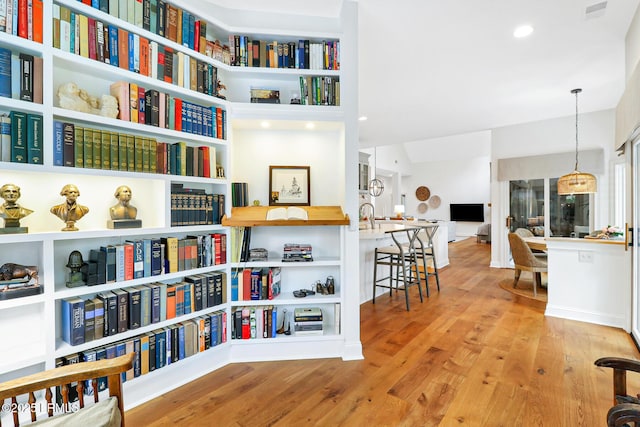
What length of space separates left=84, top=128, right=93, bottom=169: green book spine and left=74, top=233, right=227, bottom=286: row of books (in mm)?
513

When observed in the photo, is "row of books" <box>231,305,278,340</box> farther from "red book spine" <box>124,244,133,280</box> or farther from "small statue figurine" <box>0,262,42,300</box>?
"small statue figurine" <box>0,262,42,300</box>

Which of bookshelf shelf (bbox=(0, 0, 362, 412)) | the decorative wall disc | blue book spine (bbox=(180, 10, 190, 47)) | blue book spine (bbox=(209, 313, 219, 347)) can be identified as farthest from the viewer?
the decorative wall disc

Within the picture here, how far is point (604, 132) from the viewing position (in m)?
5.01

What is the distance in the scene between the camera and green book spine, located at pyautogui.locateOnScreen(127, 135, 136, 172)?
6.40 feet

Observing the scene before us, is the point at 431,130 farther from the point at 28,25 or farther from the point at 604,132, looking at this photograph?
the point at 28,25

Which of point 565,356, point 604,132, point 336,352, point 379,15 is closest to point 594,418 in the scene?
point 565,356

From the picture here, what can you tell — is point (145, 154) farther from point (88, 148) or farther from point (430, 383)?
point (430, 383)

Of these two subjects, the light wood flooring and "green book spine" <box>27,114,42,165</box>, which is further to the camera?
the light wood flooring

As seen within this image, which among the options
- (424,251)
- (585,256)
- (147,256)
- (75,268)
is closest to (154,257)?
(147,256)

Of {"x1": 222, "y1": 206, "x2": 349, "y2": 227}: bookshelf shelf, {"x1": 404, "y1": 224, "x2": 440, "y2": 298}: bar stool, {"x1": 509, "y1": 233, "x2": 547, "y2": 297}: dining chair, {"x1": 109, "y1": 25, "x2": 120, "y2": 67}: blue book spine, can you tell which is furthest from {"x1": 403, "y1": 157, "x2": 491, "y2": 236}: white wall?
{"x1": 109, "y1": 25, "x2": 120, "y2": 67}: blue book spine

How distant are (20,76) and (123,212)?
851mm

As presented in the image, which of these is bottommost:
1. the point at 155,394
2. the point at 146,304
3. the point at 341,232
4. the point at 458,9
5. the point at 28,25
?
the point at 155,394

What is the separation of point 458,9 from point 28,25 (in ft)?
9.49

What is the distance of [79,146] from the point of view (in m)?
1.77
